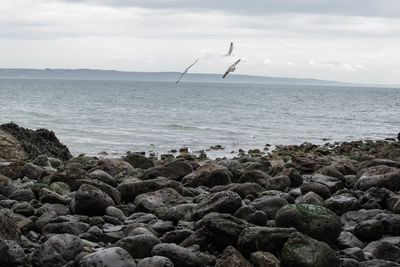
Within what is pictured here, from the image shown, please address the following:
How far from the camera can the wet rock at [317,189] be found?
9.47 m

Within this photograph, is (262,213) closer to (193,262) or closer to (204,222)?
(204,222)

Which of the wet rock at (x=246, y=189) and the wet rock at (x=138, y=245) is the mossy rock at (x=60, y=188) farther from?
the wet rock at (x=138, y=245)

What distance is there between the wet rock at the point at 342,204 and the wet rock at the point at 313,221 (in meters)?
1.36

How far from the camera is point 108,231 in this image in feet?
25.4

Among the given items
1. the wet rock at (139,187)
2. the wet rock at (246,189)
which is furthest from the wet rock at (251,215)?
the wet rock at (139,187)

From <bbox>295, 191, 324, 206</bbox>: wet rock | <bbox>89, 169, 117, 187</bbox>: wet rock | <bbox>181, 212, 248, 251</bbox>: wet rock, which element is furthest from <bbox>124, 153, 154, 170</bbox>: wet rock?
<bbox>181, 212, 248, 251</bbox>: wet rock

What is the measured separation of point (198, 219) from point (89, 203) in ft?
5.96

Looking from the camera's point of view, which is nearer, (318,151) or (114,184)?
(114,184)

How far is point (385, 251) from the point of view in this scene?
266 inches

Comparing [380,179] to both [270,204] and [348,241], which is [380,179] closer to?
[270,204]

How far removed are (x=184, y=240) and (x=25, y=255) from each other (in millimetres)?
2082

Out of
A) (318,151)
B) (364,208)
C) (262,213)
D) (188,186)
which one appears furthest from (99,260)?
(318,151)

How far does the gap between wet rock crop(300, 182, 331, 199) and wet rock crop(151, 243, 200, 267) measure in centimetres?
373

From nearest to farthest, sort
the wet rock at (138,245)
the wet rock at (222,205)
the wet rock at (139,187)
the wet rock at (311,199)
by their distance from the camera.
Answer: the wet rock at (138,245) → the wet rock at (222,205) → the wet rock at (311,199) → the wet rock at (139,187)
